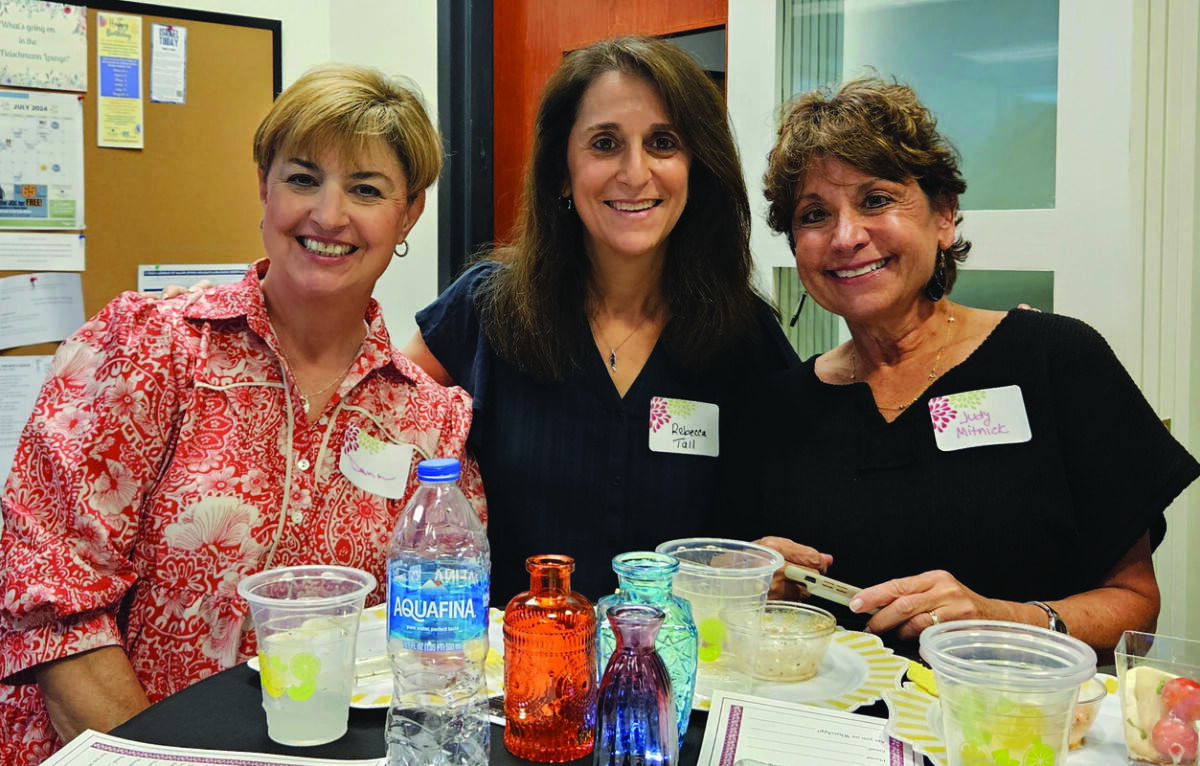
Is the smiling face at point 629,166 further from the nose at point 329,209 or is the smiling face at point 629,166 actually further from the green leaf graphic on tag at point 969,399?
the green leaf graphic on tag at point 969,399

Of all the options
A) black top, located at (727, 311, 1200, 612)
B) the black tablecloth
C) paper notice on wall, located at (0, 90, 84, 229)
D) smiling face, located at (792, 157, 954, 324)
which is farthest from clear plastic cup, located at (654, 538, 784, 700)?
paper notice on wall, located at (0, 90, 84, 229)

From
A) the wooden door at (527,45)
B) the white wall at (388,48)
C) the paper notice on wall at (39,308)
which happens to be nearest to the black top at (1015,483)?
the wooden door at (527,45)

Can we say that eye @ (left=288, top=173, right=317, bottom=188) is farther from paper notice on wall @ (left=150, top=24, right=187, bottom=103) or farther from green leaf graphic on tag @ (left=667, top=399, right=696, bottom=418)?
paper notice on wall @ (left=150, top=24, right=187, bottom=103)

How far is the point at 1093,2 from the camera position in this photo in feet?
7.63

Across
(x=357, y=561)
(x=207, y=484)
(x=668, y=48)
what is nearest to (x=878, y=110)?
(x=668, y=48)

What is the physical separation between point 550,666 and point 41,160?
112 inches

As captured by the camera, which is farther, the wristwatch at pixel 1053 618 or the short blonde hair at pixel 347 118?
the short blonde hair at pixel 347 118

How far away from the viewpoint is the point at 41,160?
3.13 metres

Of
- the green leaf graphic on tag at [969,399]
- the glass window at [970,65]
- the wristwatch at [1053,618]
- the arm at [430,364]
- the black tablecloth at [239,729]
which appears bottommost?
the black tablecloth at [239,729]

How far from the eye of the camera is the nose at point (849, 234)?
193 cm

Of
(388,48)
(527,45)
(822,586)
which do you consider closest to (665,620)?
(822,586)

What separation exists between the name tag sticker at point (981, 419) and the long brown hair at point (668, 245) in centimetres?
55

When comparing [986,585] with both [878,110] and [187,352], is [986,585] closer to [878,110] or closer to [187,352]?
[878,110]

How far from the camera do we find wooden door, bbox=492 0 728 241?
141 inches
